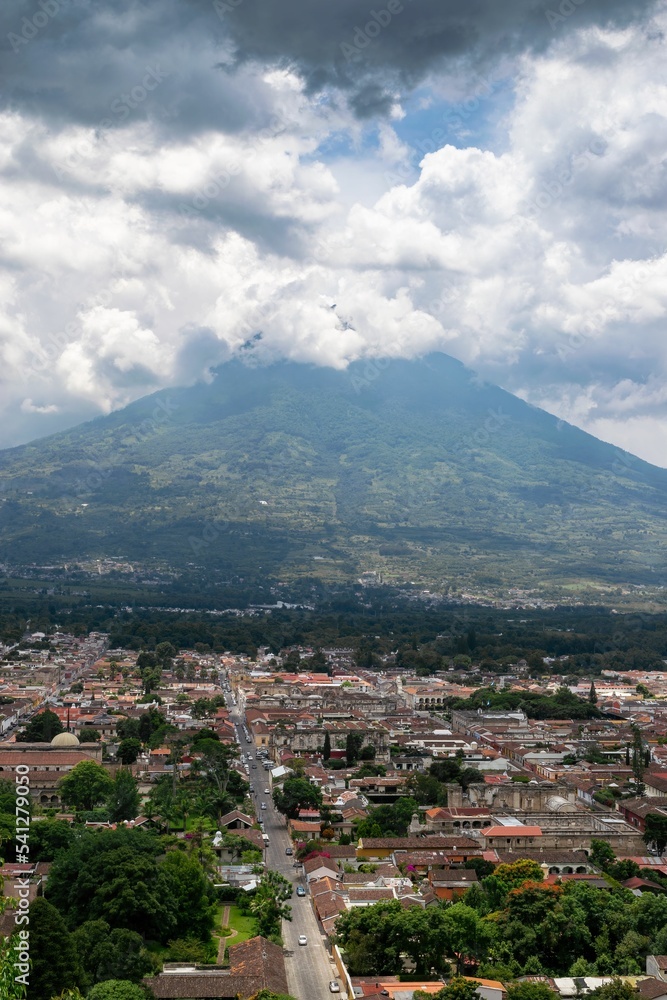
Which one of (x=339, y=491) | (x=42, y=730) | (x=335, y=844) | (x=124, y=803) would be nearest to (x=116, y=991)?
(x=124, y=803)

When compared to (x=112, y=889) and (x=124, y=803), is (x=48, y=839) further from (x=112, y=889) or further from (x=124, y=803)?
(x=112, y=889)

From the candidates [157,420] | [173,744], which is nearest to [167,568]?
[157,420]

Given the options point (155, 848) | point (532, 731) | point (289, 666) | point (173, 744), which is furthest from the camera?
point (289, 666)

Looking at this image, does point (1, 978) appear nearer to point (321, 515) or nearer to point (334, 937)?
point (334, 937)

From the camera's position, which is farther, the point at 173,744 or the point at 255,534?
the point at 255,534

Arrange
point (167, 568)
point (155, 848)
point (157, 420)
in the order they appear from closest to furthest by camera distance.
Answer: point (155, 848) → point (167, 568) → point (157, 420)

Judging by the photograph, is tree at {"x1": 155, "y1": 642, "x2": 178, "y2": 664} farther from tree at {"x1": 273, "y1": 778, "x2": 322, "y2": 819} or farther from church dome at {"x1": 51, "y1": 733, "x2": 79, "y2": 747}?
tree at {"x1": 273, "y1": 778, "x2": 322, "y2": 819}

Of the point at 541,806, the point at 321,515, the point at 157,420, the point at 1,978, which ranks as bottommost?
the point at 541,806

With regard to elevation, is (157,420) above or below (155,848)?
above

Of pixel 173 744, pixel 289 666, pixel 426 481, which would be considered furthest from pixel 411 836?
pixel 426 481
